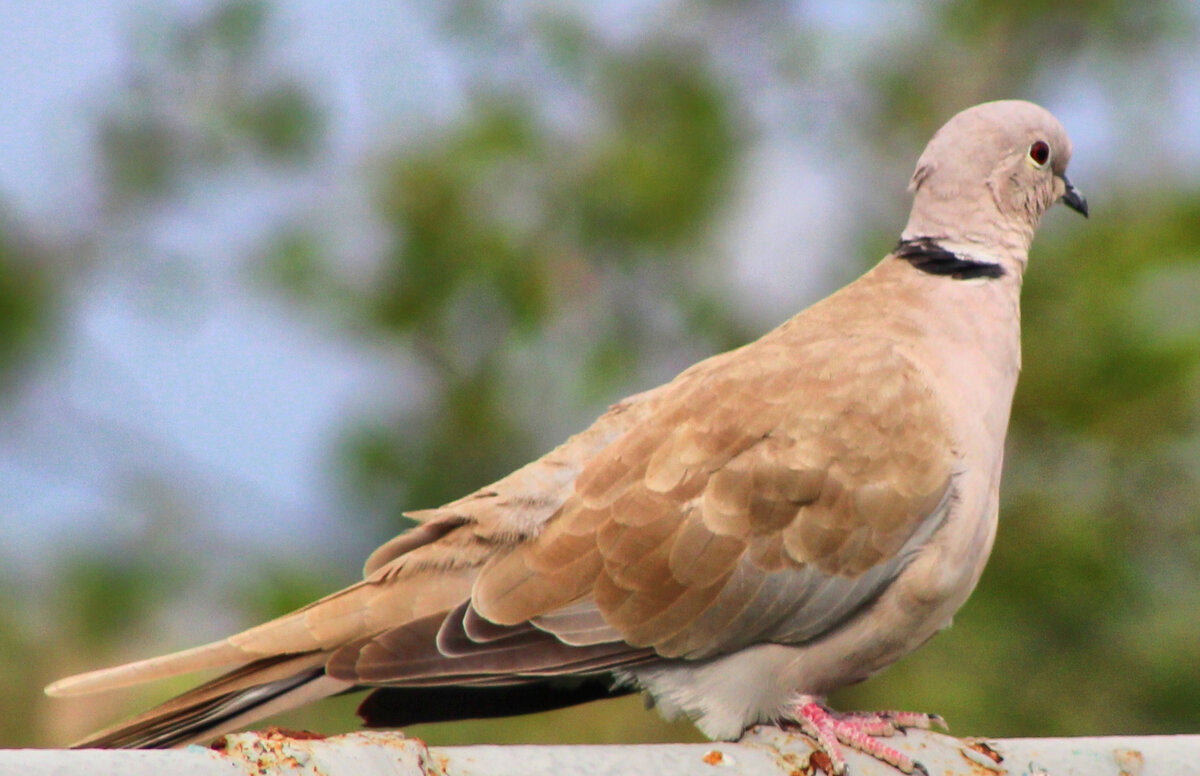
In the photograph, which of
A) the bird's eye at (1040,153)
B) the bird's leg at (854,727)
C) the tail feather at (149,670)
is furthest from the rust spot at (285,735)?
the bird's eye at (1040,153)

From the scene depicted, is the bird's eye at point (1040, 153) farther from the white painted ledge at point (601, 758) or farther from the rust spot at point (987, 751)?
the rust spot at point (987, 751)

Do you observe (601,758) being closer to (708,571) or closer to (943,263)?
(708,571)

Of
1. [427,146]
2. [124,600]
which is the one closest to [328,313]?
[427,146]

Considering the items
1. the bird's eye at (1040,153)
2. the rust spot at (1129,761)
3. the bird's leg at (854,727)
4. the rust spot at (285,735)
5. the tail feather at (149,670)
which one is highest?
the bird's eye at (1040,153)

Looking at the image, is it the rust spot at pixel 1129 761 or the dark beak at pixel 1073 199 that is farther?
the dark beak at pixel 1073 199

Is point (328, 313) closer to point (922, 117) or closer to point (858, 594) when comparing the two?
point (922, 117)

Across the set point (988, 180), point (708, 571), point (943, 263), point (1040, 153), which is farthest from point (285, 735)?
point (1040, 153)

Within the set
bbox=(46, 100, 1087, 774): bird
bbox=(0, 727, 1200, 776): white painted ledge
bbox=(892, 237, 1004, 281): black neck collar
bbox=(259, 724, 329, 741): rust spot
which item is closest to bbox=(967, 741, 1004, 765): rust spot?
bbox=(0, 727, 1200, 776): white painted ledge
